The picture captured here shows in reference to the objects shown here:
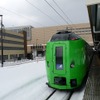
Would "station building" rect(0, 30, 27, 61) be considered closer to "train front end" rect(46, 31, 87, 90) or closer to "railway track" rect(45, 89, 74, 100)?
"train front end" rect(46, 31, 87, 90)

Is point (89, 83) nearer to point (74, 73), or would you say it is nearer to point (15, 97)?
point (74, 73)

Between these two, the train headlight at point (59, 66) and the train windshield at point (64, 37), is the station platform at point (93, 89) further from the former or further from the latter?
the train windshield at point (64, 37)


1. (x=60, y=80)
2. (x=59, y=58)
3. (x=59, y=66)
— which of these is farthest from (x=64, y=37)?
(x=60, y=80)

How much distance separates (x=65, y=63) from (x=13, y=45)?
75504mm

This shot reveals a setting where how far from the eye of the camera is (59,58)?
9250 mm

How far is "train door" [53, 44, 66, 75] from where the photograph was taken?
9.16 m

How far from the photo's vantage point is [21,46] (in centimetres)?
9012

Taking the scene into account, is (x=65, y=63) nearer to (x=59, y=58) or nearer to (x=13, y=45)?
(x=59, y=58)

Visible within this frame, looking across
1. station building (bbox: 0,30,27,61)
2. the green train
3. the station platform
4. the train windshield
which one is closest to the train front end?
the green train

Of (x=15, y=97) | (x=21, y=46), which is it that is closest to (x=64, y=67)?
(x=15, y=97)

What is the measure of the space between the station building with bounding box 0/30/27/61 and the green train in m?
64.1

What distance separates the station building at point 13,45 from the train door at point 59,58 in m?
64.2

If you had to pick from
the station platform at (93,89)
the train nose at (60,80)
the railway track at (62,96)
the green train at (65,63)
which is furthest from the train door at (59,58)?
the station platform at (93,89)

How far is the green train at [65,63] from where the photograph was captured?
358 inches
